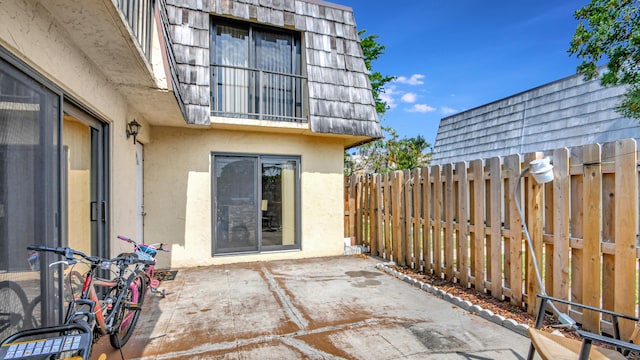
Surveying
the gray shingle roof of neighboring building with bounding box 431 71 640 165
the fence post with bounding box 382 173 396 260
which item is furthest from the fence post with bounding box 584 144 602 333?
the gray shingle roof of neighboring building with bounding box 431 71 640 165

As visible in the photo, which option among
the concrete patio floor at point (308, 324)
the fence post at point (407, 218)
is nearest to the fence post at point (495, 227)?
the concrete patio floor at point (308, 324)

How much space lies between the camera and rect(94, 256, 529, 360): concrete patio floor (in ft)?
10.0

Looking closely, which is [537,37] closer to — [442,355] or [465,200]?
[465,200]

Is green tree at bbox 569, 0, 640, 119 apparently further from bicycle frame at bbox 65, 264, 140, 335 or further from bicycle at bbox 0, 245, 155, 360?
bicycle frame at bbox 65, 264, 140, 335

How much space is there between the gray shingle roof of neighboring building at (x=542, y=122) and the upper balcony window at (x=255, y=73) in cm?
806

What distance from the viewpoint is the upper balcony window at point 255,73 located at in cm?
668

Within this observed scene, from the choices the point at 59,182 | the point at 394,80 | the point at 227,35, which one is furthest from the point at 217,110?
the point at 394,80

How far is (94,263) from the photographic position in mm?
2561

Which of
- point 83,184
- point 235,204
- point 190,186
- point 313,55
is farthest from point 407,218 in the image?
point 83,184

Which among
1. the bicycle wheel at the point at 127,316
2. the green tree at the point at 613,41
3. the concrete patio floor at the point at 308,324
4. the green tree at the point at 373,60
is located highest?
the green tree at the point at 373,60

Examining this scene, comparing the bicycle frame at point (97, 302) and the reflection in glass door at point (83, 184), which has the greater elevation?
the reflection in glass door at point (83, 184)

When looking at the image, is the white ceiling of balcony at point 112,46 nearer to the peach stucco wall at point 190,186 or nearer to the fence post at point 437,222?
the peach stucco wall at point 190,186

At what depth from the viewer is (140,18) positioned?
10.6 ft

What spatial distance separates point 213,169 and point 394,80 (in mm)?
10112
